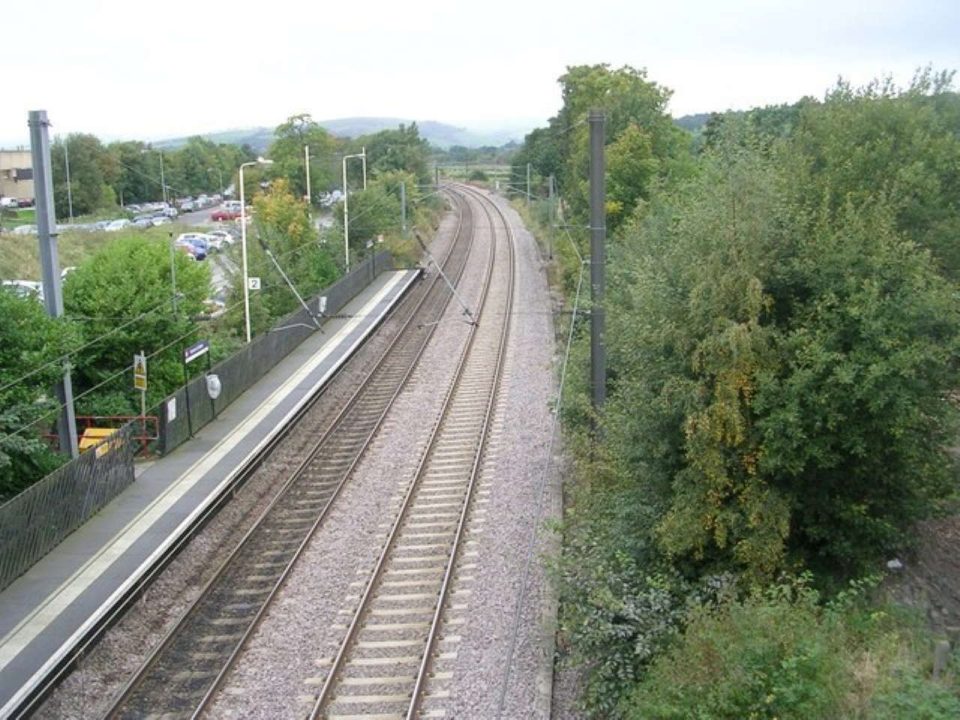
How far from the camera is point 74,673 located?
11.5 meters

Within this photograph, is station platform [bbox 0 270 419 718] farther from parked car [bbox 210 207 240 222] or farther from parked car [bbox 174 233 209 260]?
parked car [bbox 210 207 240 222]

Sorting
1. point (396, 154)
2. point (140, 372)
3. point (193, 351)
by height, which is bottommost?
point (140, 372)

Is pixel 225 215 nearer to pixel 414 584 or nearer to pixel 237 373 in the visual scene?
pixel 237 373

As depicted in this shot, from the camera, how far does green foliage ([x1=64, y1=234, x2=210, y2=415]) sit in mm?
22359

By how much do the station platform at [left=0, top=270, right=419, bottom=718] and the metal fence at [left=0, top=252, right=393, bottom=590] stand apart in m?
0.19

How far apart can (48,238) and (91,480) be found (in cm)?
389

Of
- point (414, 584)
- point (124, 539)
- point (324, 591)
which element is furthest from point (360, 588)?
point (124, 539)

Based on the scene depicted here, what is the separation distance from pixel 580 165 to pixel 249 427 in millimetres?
30592

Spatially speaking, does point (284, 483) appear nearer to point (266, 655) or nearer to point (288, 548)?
point (288, 548)

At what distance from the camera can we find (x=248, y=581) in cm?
1433

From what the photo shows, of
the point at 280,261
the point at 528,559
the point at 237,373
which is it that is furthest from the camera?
the point at 280,261

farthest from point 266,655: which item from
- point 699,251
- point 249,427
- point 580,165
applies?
point 580,165

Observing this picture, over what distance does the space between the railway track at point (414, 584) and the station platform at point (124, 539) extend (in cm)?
309

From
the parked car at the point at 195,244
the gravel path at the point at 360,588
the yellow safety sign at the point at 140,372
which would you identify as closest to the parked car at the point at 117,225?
the parked car at the point at 195,244
